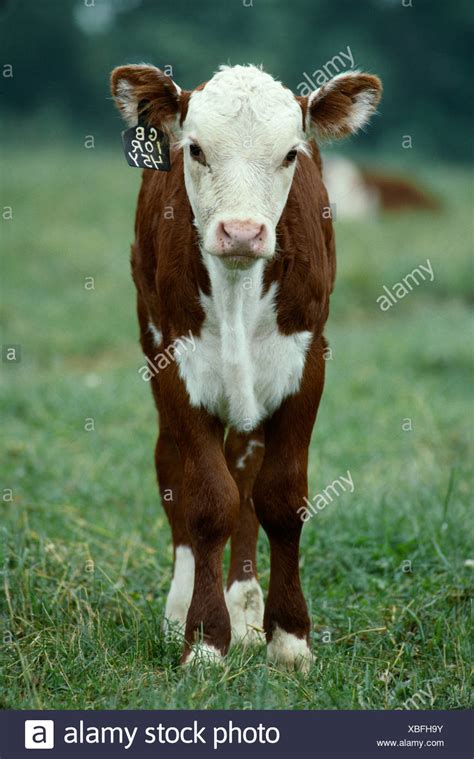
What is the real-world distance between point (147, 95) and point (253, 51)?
77.3 feet

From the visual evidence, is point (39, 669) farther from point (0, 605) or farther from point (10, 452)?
point (10, 452)

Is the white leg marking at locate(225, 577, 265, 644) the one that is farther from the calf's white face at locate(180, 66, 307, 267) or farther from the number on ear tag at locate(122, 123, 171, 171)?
the number on ear tag at locate(122, 123, 171, 171)

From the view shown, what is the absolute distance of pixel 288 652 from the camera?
3873mm

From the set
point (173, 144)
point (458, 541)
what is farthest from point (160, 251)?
point (458, 541)

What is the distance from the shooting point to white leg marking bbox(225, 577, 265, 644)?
423 centimetres

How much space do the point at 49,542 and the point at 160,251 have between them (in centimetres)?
146

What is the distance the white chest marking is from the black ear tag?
420 mm

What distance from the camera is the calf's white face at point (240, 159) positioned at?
3326mm

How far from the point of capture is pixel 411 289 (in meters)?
11.4

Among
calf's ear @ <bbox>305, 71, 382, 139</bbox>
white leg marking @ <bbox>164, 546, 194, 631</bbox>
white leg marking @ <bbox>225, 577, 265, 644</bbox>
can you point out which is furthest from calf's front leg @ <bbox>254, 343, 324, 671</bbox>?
calf's ear @ <bbox>305, 71, 382, 139</bbox>

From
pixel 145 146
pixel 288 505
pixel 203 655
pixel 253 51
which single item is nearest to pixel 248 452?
pixel 288 505

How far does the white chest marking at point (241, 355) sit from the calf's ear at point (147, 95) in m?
0.51

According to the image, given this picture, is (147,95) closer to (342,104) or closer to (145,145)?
(145,145)
